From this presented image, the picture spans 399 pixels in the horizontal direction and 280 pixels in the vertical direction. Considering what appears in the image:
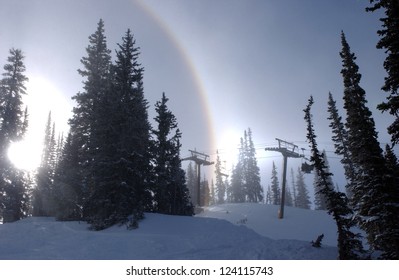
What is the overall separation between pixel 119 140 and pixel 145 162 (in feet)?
10.1

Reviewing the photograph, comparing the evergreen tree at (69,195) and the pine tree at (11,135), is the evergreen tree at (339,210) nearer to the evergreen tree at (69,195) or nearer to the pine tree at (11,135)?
the evergreen tree at (69,195)

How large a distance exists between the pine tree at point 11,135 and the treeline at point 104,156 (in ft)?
0.31

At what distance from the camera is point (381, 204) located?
50.5 feet

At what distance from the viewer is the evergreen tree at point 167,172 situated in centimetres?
3077

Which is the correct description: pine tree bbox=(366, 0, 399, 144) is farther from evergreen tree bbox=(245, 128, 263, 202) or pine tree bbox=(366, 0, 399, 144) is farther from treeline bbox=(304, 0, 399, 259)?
evergreen tree bbox=(245, 128, 263, 202)

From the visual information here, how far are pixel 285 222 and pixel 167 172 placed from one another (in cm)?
1467

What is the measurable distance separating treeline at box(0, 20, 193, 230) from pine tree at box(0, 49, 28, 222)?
93 millimetres

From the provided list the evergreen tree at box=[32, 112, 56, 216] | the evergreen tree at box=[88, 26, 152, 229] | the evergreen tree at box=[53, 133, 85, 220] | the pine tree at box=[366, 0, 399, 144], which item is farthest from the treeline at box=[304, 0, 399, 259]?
the evergreen tree at box=[32, 112, 56, 216]

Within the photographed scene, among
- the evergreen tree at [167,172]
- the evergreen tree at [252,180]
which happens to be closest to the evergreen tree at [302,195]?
the evergreen tree at [252,180]

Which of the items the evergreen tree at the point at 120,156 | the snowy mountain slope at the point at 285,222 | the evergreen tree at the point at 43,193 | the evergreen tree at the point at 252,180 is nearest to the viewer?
the evergreen tree at the point at 120,156

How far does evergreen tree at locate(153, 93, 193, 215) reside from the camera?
30766 mm

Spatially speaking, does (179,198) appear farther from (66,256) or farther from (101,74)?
(66,256)

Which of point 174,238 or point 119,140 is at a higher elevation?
point 119,140
